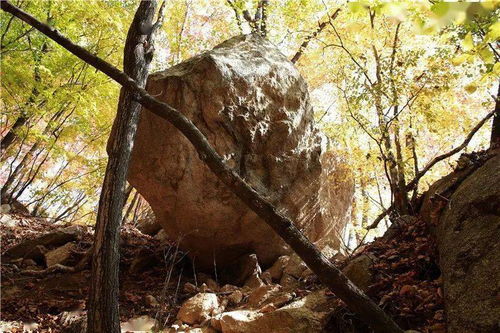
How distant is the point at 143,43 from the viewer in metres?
5.46

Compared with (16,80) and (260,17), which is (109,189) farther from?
(260,17)

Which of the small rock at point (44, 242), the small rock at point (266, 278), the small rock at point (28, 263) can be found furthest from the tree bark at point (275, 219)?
the small rock at point (44, 242)

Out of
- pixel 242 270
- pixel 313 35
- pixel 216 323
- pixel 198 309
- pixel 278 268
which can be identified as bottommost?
pixel 216 323

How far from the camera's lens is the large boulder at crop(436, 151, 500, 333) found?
2668 millimetres

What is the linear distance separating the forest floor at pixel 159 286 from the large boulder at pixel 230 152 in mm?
1083

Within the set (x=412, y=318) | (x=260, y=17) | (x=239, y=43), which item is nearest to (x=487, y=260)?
(x=412, y=318)

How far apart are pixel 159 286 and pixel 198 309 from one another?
1.74 m

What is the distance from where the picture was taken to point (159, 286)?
6.61 m

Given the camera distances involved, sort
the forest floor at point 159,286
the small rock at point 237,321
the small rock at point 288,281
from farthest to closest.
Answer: the small rock at point 288,281, the small rock at point 237,321, the forest floor at point 159,286

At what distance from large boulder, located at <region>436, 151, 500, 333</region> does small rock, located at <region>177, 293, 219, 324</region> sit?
3.26 m

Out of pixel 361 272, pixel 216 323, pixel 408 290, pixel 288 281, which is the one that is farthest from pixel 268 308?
pixel 408 290

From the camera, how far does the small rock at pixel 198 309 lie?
16.7ft

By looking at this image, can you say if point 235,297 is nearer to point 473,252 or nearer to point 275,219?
point 275,219

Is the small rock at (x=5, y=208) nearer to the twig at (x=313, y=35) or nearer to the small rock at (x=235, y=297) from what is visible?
the small rock at (x=235, y=297)
